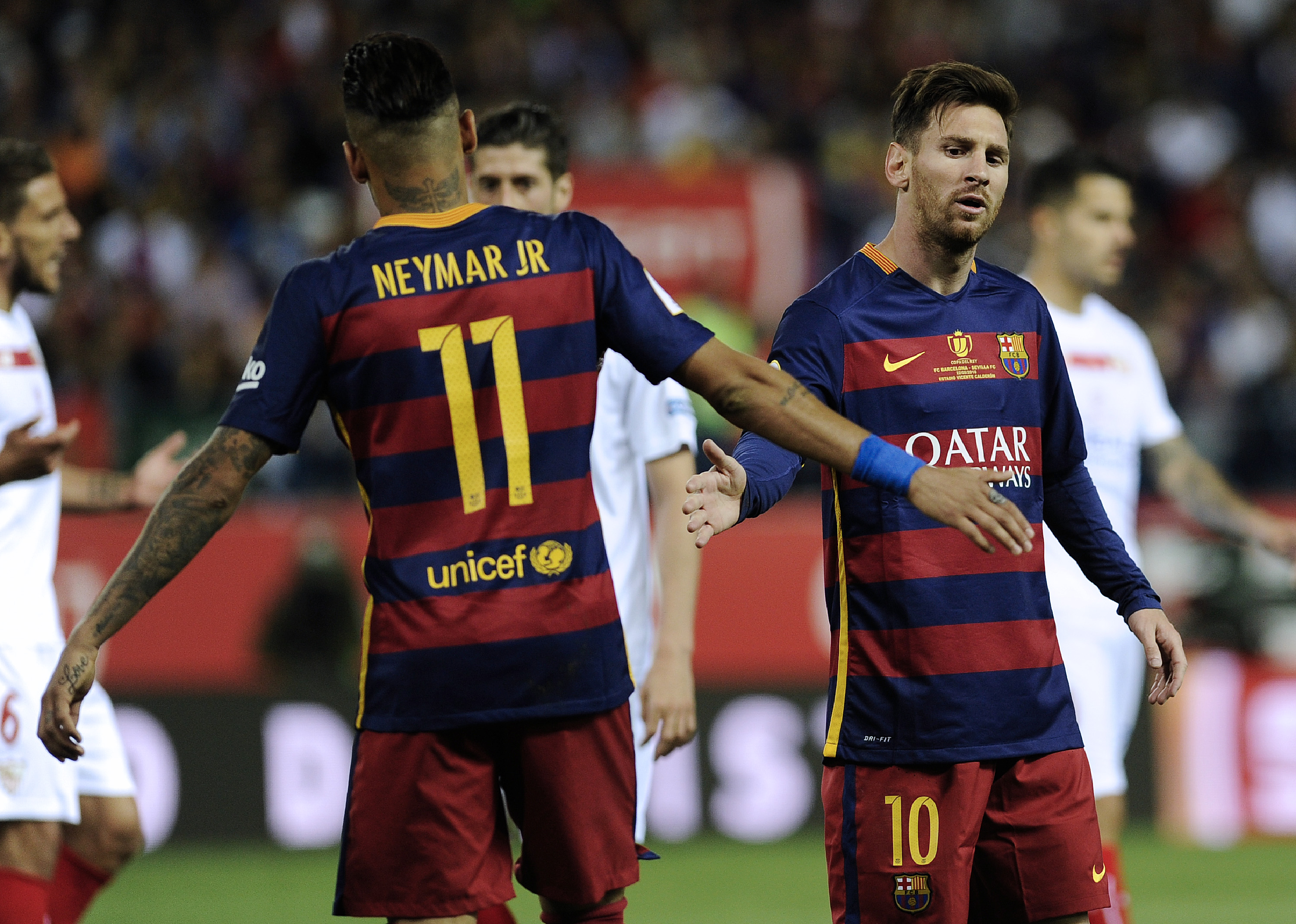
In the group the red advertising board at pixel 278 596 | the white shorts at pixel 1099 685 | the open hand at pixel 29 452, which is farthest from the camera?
the red advertising board at pixel 278 596

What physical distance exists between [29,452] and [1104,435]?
11.2ft

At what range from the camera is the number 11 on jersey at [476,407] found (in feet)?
10.6

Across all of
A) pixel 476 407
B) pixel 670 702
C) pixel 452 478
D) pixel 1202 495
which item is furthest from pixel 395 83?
pixel 1202 495

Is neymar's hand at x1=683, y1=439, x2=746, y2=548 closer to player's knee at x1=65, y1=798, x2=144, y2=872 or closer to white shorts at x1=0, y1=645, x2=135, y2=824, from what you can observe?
white shorts at x1=0, y1=645, x2=135, y2=824

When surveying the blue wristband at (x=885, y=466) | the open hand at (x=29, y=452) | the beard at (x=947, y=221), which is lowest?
the blue wristband at (x=885, y=466)

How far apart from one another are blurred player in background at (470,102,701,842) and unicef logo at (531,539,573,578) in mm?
1062

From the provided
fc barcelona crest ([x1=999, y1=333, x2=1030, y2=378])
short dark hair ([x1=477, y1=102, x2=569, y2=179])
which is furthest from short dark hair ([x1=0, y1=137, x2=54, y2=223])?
fc barcelona crest ([x1=999, y1=333, x2=1030, y2=378])

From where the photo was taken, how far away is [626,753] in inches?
135

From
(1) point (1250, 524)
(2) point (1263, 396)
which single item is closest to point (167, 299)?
(2) point (1263, 396)

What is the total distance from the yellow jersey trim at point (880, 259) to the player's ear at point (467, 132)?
3.09 feet

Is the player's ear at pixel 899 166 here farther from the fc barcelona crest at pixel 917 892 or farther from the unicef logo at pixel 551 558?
the fc barcelona crest at pixel 917 892

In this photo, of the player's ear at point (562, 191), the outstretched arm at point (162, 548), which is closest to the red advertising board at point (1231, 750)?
the player's ear at point (562, 191)

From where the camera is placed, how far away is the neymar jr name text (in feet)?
10.7

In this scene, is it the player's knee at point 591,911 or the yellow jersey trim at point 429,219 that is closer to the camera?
the yellow jersey trim at point 429,219
